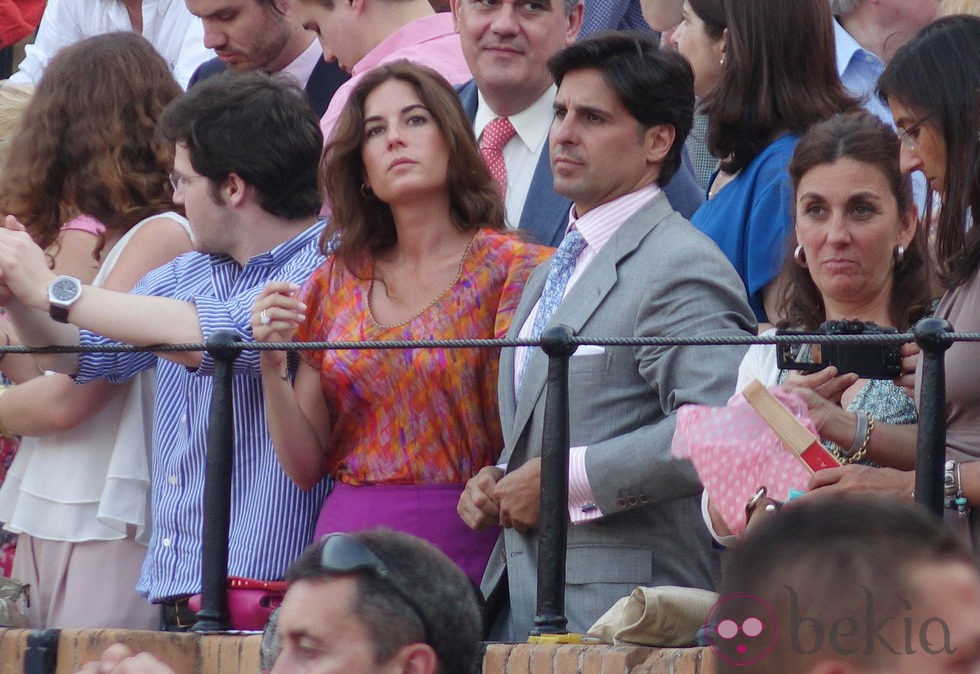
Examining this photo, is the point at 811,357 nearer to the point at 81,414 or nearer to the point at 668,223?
the point at 668,223

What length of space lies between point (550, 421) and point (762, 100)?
158 centimetres

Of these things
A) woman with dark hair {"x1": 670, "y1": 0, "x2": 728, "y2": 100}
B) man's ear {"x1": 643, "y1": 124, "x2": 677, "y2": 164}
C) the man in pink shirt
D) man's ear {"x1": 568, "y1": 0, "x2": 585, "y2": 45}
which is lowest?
man's ear {"x1": 643, "y1": 124, "x2": 677, "y2": 164}

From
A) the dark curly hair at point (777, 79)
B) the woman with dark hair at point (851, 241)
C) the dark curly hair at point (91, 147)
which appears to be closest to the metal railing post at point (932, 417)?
the woman with dark hair at point (851, 241)

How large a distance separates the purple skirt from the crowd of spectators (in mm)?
10

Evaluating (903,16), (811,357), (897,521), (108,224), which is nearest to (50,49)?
(108,224)

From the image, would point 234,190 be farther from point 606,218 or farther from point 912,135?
point 912,135

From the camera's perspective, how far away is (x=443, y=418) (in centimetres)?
496

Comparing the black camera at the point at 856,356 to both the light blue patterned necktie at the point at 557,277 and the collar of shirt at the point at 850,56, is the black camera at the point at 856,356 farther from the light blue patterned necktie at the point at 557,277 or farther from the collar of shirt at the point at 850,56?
the collar of shirt at the point at 850,56

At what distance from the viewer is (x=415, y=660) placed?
354cm

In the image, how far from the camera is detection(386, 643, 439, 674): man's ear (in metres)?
3.53

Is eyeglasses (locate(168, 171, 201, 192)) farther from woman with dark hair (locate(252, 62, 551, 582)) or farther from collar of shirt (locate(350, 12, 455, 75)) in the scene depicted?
collar of shirt (locate(350, 12, 455, 75))

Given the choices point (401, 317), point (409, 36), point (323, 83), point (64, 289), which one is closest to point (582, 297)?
point (401, 317)

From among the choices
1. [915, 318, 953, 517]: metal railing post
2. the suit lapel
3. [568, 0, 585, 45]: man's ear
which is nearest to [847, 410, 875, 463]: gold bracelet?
[915, 318, 953, 517]: metal railing post

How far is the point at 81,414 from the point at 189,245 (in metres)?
0.66
